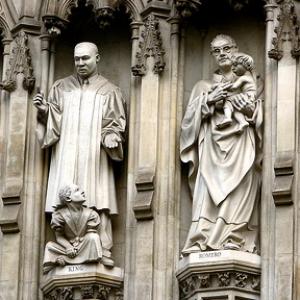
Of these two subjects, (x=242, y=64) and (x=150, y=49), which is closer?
(x=242, y=64)

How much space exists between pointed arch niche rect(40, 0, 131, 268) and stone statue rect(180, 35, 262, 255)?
1326 mm

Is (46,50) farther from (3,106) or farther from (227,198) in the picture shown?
(227,198)

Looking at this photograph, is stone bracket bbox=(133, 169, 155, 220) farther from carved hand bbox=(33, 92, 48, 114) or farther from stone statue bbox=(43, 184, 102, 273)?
carved hand bbox=(33, 92, 48, 114)

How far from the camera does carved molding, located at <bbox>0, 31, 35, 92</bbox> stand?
1087 inches

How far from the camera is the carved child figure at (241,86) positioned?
26.1 m

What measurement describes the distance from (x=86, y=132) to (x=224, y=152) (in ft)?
6.72

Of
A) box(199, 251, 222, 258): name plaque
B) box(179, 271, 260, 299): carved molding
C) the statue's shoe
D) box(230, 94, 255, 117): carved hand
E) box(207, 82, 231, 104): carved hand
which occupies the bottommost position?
box(179, 271, 260, 299): carved molding

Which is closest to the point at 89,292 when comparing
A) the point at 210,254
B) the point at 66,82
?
the point at 210,254

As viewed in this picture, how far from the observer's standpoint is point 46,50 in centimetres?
2777

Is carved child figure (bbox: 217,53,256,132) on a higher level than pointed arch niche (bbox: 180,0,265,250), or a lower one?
lower

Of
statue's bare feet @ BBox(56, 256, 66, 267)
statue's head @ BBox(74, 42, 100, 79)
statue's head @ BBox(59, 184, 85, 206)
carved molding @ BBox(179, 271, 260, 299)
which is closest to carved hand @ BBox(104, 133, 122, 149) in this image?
statue's head @ BBox(59, 184, 85, 206)

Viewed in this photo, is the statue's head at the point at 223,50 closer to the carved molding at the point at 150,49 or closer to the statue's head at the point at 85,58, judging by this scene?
the carved molding at the point at 150,49

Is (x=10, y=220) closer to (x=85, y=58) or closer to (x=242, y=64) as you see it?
(x=85, y=58)

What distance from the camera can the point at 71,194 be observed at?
86.6ft
